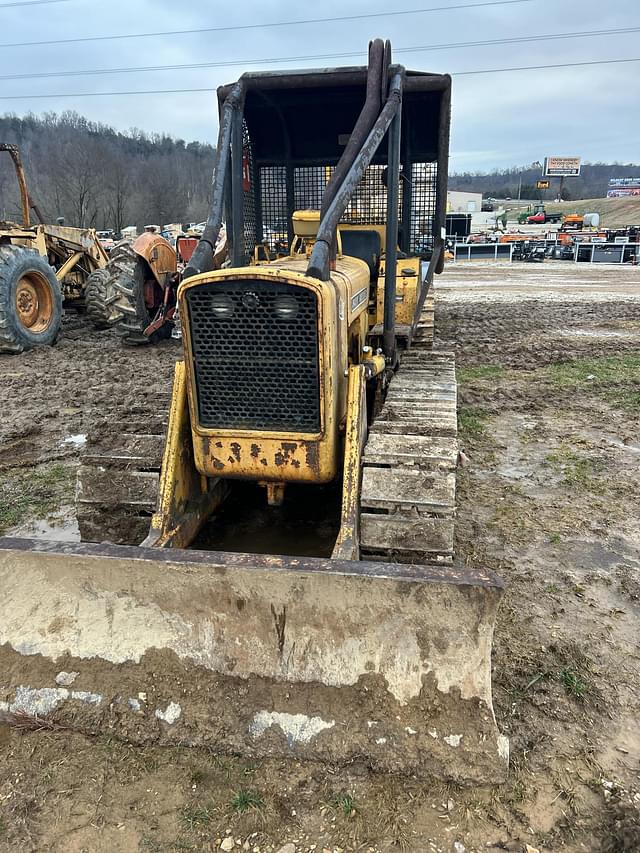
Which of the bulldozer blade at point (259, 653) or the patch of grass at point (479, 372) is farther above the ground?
the bulldozer blade at point (259, 653)

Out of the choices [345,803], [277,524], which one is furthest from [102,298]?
[345,803]

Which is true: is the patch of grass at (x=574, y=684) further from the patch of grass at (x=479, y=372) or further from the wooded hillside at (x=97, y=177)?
the wooded hillside at (x=97, y=177)

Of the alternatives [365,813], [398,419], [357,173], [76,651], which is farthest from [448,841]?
[357,173]

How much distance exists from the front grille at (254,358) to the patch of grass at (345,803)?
1759mm

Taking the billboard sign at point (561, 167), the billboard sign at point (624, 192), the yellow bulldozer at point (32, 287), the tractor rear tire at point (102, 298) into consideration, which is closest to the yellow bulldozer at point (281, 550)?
the tractor rear tire at point (102, 298)

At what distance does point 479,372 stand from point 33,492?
644 centimetres

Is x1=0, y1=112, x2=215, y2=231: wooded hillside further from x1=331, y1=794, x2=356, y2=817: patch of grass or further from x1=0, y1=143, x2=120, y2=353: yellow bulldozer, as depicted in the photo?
x1=331, y1=794, x2=356, y2=817: patch of grass

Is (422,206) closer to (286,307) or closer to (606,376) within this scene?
(286,307)

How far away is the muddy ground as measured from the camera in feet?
7.72

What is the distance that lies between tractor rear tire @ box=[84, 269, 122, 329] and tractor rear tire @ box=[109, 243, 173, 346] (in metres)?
0.07

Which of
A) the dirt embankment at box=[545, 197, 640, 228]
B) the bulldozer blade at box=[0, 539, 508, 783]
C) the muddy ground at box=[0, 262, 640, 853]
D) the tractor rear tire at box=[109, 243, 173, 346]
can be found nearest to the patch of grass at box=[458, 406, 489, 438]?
the muddy ground at box=[0, 262, 640, 853]

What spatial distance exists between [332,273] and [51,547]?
222 cm

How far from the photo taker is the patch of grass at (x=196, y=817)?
237 centimetres

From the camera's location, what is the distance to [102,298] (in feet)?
34.5
